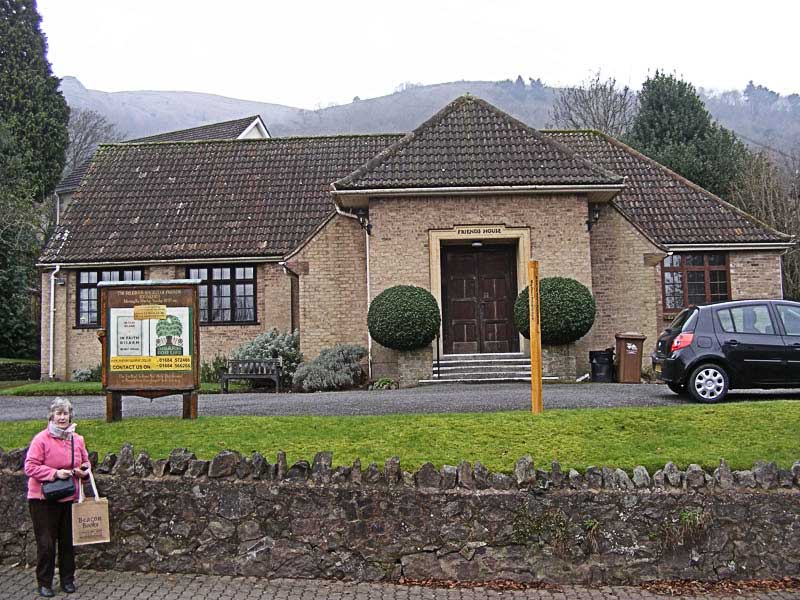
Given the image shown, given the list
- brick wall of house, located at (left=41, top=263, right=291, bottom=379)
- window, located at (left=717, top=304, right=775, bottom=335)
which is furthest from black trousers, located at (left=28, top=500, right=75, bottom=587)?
brick wall of house, located at (left=41, top=263, right=291, bottom=379)

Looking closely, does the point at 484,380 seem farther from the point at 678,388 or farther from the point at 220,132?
the point at 220,132

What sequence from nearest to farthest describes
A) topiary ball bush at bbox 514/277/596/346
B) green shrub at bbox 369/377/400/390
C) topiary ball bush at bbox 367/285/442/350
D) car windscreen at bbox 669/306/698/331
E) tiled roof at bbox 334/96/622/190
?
1. car windscreen at bbox 669/306/698/331
2. topiary ball bush at bbox 514/277/596/346
3. topiary ball bush at bbox 367/285/442/350
4. green shrub at bbox 369/377/400/390
5. tiled roof at bbox 334/96/622/190

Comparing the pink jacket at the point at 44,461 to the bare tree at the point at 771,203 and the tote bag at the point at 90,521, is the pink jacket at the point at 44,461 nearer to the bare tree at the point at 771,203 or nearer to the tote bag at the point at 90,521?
the tote bag at the point at 90,521

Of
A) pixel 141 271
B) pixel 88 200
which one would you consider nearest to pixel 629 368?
pixel 141 271

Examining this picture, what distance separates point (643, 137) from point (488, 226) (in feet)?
72.5

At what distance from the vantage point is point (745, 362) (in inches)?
473

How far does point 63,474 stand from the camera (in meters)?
6.44

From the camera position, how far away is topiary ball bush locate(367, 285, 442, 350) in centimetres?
1727

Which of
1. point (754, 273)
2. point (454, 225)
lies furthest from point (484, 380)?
point (754, 273)

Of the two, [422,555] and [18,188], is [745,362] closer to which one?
[422,555]

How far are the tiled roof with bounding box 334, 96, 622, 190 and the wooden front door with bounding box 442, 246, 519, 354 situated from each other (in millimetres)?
1944

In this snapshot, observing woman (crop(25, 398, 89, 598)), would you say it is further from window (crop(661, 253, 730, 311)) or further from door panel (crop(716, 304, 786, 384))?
window (crop(661, 253, 730, 311))

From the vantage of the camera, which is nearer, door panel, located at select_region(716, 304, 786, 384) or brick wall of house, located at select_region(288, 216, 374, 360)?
door panel, located at select_region(716, 304, 786, 384)

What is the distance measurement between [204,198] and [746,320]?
18078mm
